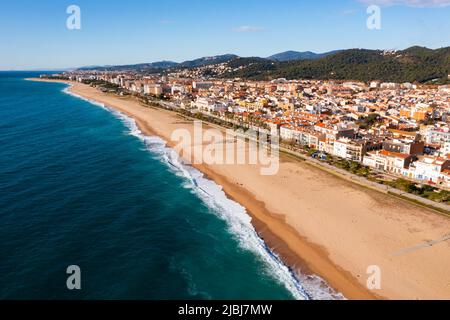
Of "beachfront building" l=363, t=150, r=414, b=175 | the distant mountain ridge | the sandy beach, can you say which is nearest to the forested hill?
the distant mountain ridge

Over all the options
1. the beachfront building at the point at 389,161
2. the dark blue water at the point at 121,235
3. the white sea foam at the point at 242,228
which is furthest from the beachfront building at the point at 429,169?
the dark blue water at the point at 121,235

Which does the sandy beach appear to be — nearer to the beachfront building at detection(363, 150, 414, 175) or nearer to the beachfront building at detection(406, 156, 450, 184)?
the beachfront building at detection(363, 150, 414, 175)

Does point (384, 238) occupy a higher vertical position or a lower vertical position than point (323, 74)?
lower

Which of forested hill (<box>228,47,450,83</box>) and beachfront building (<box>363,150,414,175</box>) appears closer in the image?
beachfront building (<box>363,150,414,175</box>)

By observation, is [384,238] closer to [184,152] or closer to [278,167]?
[278,167]

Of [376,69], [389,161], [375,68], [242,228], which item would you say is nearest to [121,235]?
[242,228]
